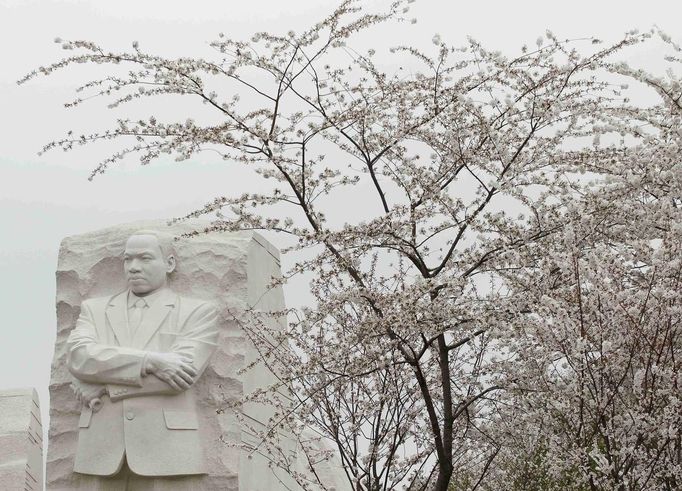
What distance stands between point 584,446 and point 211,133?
282 centimetres

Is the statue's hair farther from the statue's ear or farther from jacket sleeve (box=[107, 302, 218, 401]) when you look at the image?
jacket sleeve (box=[107, 302, 218, 401])

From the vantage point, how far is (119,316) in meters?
7.37

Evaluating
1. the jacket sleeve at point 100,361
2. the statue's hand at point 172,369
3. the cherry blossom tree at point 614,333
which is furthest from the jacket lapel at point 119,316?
the cherry blossom tree at point 614,333

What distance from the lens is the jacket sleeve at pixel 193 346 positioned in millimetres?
7047

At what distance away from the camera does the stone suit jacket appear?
7.00 m

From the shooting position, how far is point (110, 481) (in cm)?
718

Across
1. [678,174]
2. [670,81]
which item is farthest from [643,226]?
[670,81]

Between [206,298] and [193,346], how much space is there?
0.42 metres

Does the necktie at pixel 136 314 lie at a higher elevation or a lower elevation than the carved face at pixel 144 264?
lower

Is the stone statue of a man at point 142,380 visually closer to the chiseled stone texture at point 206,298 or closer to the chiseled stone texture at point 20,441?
the chiseled stone texture at point 206,298

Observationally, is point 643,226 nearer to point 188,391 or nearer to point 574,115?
point 574,115

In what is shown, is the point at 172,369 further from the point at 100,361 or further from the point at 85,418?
the point at 85,418

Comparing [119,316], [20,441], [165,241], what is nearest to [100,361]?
[119,316]

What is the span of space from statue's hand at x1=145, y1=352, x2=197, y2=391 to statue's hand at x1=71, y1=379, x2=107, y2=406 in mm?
395
